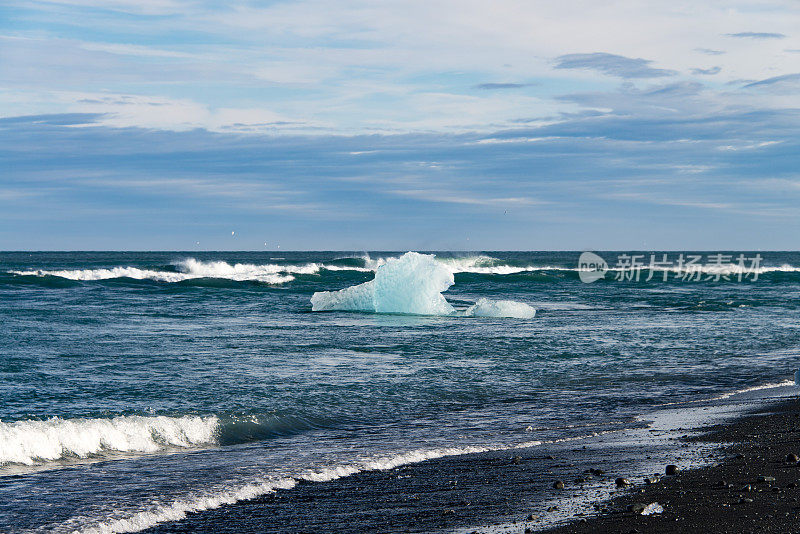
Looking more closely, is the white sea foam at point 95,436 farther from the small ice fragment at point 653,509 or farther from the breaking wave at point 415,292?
the breaking wave at point 415,292

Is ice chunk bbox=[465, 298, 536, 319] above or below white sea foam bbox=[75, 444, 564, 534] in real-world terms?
above

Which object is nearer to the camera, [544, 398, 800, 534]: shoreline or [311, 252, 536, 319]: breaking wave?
[544, 398, 800, 534]: shoreline

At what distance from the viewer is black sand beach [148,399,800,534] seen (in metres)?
5.11

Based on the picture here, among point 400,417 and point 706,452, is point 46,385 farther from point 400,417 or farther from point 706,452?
point 706,452

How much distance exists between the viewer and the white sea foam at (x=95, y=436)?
7836mm

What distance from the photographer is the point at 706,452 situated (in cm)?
732

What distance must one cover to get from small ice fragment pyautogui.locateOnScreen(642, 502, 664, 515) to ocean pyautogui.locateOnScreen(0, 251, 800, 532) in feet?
8.67

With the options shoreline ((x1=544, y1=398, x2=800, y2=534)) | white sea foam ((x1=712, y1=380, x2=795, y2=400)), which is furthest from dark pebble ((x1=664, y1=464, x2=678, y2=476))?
white sea foam ((x1=712, y1=380, x2=795, y2=400))

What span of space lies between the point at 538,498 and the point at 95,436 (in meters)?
4.91

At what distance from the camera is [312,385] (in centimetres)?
1205

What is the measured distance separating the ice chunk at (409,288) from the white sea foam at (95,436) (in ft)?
54.5

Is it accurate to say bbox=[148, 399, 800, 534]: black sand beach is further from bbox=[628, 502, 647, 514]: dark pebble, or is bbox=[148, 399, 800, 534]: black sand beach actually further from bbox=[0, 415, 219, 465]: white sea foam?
bbox=[0, 415, 219, 465]: white sea foam

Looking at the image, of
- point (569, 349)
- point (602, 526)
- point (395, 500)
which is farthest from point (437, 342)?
point (602, 526)

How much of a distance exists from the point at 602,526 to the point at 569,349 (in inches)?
479
